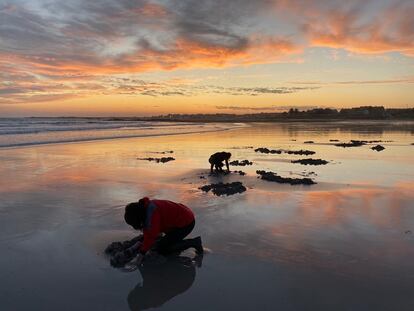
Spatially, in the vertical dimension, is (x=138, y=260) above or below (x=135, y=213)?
below

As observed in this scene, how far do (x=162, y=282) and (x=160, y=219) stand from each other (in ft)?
3.08

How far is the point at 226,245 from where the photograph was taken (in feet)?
23.4

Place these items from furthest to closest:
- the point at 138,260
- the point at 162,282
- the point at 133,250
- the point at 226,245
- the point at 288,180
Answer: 1. the point at 288,180
2. the point at 226,245
3. the point at 133,250
4. the point at 138,260
5. the point at 162,282

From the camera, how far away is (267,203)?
10.2 meters

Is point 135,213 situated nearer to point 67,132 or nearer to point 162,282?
point 162,282

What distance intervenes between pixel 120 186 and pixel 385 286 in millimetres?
8446

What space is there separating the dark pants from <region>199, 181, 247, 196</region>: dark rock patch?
4568 mm

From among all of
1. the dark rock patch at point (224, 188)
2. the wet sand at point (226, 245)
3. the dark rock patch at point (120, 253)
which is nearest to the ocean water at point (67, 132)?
→ the wet sand at point (226, 245)

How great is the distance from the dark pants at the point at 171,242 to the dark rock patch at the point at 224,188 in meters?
4.57

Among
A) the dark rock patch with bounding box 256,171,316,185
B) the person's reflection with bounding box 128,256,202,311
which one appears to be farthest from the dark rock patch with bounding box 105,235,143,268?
the dark rock patch with bounding box 256,171,316,185

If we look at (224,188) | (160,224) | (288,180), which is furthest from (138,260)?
(288,180)

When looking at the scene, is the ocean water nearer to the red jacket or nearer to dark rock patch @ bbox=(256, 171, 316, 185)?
dark rock patch @ bbox=(256, 171, 316, 185)

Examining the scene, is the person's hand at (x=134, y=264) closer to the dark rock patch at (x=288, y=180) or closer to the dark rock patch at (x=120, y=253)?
the dark rock patch at (x=120, y=253)

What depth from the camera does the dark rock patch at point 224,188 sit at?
11.4 m
